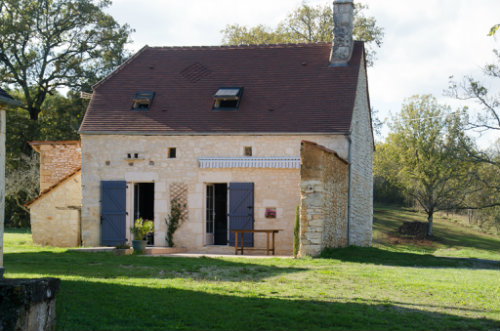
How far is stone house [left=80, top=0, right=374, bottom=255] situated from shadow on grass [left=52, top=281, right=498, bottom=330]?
32.3ft

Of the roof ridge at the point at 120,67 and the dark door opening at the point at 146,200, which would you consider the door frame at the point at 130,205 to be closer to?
the dark door opening at the point at 146,200

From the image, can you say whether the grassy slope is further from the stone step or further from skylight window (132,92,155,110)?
skylight window (132,92,155,110)

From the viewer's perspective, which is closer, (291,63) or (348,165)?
(348,165)

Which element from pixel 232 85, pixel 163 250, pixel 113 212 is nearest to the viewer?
pixel 163 250

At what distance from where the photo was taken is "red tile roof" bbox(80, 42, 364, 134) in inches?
822

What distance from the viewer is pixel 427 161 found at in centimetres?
4041

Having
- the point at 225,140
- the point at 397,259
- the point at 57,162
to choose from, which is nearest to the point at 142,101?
the point at 225,140

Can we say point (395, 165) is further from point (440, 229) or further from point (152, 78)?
point (152, 78)

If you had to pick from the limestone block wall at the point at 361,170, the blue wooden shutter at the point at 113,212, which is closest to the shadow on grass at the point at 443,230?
the limestone block wall at the point at 361,170

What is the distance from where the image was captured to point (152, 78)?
23109 mm

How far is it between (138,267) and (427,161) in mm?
29998

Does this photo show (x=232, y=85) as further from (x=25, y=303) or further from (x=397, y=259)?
(x=25, y=303)

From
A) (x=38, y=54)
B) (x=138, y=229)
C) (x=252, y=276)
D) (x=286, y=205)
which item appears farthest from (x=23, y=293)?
(x=38, y=54)

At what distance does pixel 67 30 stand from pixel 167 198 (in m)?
18.2
